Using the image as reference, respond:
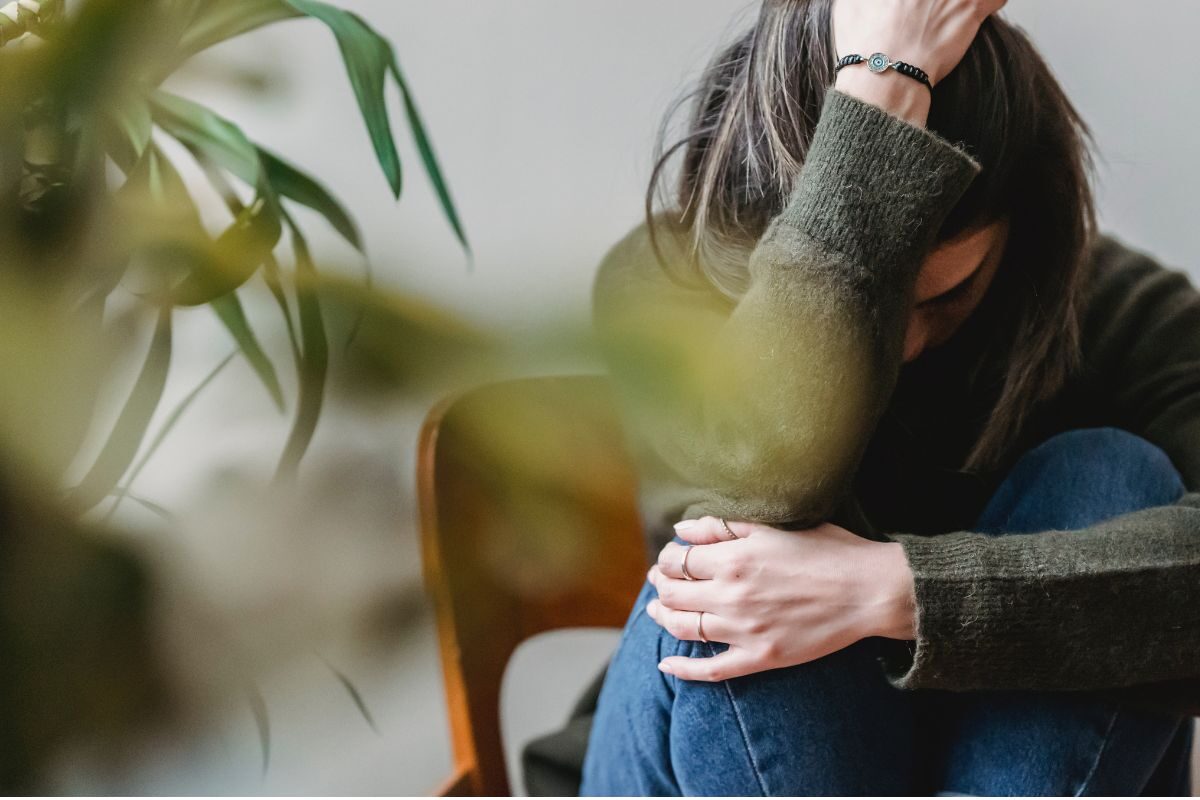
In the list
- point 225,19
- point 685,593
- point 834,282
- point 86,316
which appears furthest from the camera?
point 685,593

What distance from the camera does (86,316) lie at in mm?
217

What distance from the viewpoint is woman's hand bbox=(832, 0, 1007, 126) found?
505 mm

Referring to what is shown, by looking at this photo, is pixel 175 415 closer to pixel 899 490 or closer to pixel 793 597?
pixel 793 597

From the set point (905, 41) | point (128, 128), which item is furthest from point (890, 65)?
point (128, 128)

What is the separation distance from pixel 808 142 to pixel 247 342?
370 mm

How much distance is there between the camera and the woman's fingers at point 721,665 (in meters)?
0.56

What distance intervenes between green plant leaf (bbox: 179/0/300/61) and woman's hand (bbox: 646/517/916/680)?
15.3 inches

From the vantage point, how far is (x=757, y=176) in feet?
1.83

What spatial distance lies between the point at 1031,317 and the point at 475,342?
0.58 meters

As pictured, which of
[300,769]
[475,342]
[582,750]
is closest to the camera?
[475,342]

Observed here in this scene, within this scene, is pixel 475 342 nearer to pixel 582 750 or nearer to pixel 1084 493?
pixel 1084 493

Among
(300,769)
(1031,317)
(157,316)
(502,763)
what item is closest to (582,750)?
(502,763)

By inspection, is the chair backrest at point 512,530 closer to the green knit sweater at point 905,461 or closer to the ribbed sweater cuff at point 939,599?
the green knit sweater at point 905,461

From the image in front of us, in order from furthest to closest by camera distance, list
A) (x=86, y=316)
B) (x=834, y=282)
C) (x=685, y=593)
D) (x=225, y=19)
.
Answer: (x=685, y=593) < (x=834, y=282) < (x=225, y=19) < (x=86, y=316)
